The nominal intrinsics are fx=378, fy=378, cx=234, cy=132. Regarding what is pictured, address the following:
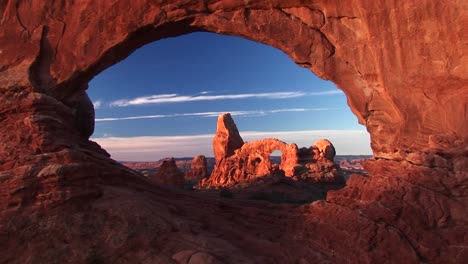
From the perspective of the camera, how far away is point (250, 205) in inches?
495

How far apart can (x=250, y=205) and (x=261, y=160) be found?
27.1 metres

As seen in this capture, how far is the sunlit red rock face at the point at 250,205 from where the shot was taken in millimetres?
8477

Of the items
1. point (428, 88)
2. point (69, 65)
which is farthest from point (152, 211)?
point (428, 88)

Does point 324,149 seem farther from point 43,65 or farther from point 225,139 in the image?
point 43,65

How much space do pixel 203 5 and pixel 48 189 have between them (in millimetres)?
6717

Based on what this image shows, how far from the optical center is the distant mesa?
121 ft

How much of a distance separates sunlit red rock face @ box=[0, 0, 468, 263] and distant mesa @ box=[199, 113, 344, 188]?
82.5 ft

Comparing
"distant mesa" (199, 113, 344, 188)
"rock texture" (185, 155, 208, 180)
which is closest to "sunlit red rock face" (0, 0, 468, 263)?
"distant mesa" (199, 113, 344, 188)

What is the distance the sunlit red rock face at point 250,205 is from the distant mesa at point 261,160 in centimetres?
2514

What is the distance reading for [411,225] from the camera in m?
9.44

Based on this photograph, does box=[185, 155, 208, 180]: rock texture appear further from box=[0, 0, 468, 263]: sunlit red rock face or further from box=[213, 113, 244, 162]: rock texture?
box=[0, 0, 468, 263]: sunlit red rock face

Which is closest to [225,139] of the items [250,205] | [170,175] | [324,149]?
[324,149]

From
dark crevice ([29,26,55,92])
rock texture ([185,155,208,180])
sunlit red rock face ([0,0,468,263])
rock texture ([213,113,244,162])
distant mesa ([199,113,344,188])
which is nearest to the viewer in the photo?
sunlit red rock face ([0,0,468,263])

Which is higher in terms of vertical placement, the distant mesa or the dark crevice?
the dark crevice
